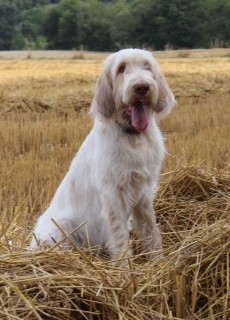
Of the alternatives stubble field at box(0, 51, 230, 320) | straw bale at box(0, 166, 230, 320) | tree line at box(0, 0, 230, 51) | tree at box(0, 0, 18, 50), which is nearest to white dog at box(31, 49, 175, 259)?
stubble field at box(0, 51, 230, 320)

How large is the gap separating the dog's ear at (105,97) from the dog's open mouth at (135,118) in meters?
0.11

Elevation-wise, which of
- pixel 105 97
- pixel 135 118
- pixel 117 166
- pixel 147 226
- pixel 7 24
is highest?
pixel 105 97

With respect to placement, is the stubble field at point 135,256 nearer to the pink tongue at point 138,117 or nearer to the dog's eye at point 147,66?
the pink tongue at point 138,117

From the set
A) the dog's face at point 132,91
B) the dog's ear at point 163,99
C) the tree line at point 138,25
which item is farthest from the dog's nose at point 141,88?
the tree line at point 138,25

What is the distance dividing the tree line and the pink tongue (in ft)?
127

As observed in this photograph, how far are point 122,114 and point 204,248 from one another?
1.27 m

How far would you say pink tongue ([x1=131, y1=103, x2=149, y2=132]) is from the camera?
4.76 m

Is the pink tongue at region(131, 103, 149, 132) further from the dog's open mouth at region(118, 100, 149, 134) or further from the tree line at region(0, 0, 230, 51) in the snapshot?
the tree line at region(0, 0, 230, 51)

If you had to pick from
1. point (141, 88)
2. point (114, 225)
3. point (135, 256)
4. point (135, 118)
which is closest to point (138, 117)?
point (135, 118)

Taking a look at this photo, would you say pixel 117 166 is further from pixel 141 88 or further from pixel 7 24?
pixel 7 24

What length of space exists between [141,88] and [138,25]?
142 ft

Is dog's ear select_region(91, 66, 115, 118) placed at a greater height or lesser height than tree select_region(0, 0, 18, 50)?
greater

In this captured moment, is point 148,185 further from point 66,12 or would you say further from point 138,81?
point 66,12

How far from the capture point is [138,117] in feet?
15.6
